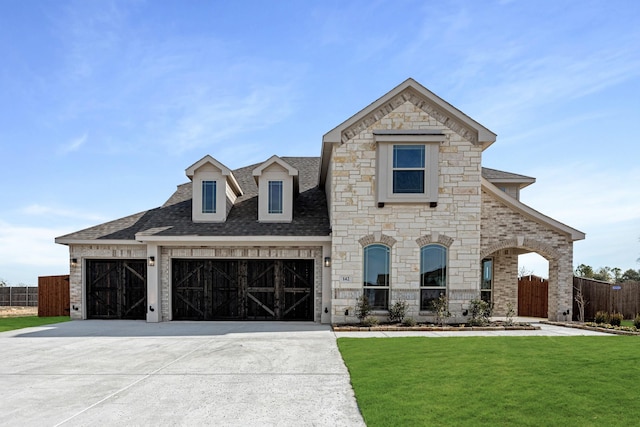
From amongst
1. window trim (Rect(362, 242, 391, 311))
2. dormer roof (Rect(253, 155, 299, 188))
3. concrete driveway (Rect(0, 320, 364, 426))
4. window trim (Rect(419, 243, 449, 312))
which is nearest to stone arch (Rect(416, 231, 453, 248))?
window trim (Rect(419, 243, 449, 312))

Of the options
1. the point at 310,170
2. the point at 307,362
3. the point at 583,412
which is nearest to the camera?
the point at 583,412

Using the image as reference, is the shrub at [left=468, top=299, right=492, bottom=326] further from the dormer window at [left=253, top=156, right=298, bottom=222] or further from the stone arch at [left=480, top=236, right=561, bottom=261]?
the dormer window at [left=253, top=156, right=298, bottom=222]

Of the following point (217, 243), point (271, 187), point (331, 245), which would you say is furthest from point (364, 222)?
point (217, 243)

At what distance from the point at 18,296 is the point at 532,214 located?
84.9 ft

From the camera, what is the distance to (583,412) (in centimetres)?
522

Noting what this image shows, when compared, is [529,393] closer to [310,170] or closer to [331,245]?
[331,245]

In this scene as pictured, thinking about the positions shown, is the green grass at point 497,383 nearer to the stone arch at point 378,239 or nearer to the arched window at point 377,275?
the arched window at point 377,275

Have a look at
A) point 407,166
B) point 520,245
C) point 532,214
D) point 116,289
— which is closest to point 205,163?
point 116,289

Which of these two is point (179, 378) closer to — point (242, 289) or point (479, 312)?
point (242, 289)

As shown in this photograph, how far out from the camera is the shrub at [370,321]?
43.5ft

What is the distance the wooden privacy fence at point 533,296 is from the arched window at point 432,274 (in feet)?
21.6

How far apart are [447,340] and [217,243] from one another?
8.63 meters

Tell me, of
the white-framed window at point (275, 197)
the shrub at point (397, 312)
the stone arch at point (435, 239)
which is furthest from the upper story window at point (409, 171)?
the white-framed window at point (275, 197)

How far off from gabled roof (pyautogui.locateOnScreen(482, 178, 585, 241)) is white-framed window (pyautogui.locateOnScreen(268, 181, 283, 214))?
7.49m
